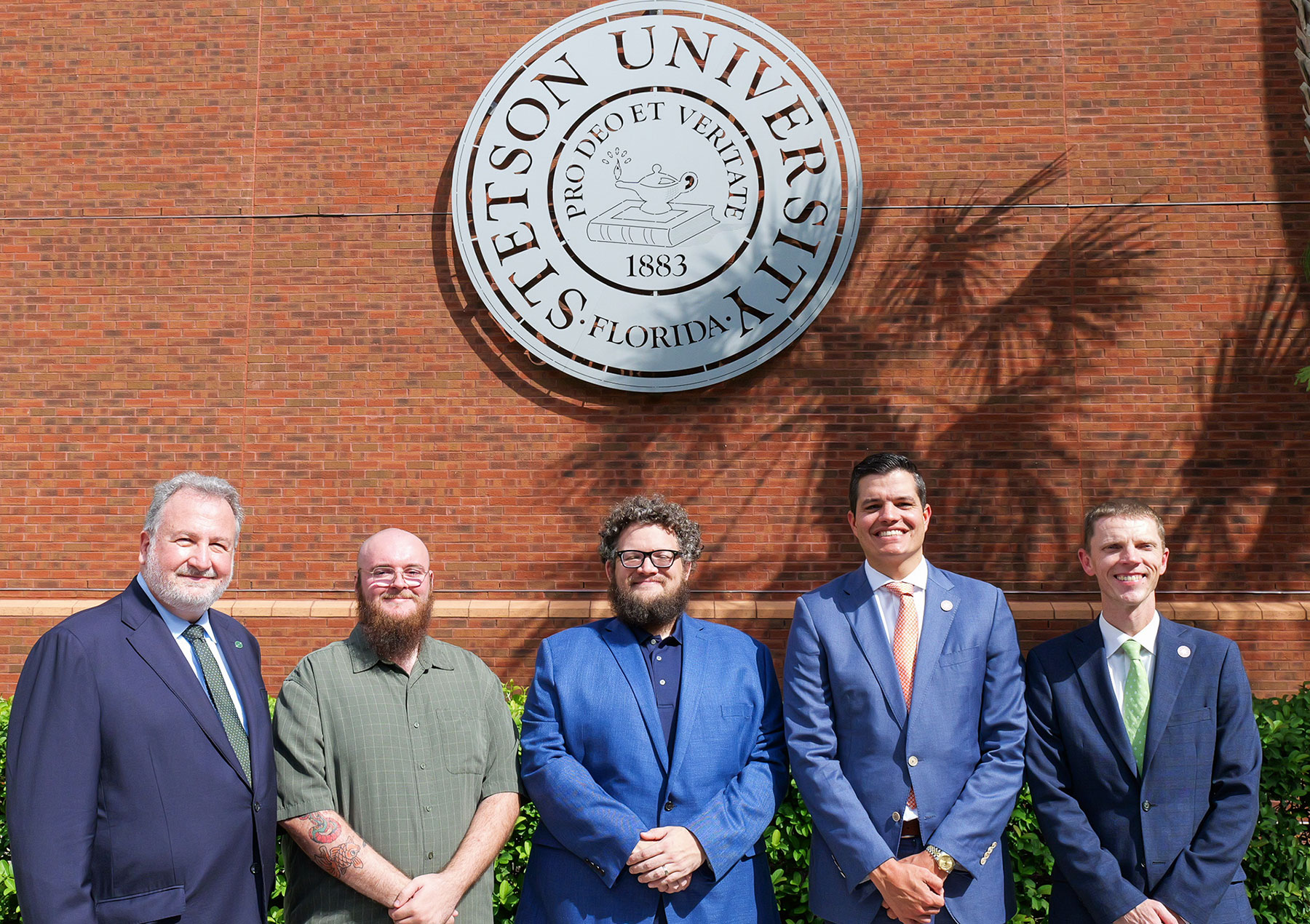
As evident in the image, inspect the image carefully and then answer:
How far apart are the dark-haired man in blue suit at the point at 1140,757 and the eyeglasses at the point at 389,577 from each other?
82.2 inches

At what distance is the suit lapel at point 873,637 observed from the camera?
304cm

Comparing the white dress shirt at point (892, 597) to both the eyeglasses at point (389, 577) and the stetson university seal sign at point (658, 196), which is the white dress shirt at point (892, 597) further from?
the stetson university seal sign at point (658, 196)

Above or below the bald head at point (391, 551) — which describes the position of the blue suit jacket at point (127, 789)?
below

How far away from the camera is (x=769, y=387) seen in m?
6.68

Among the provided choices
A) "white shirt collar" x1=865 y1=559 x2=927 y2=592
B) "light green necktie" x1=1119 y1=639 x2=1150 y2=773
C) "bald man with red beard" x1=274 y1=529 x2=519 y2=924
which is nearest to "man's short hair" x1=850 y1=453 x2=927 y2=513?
"white shirt collar" x1=865 y1=559 x2=927 y2=592

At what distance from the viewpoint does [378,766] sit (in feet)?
9.74

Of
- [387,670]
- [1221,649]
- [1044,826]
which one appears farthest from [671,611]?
[1221,649]

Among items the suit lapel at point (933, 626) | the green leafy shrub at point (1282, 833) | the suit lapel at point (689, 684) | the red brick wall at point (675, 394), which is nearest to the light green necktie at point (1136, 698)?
the suit lapel at point (933, 626)

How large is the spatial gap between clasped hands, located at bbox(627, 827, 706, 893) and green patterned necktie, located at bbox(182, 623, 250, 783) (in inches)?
45.7

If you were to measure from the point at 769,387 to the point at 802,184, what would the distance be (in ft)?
4.64

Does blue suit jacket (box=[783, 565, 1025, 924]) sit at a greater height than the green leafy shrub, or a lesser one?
greater

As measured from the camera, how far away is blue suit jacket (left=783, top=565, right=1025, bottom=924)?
2.91m

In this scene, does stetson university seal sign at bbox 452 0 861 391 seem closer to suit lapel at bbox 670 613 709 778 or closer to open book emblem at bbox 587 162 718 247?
open book emblem at bbox 587 162 718 247

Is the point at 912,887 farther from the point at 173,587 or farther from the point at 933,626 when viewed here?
the point at 173,587
